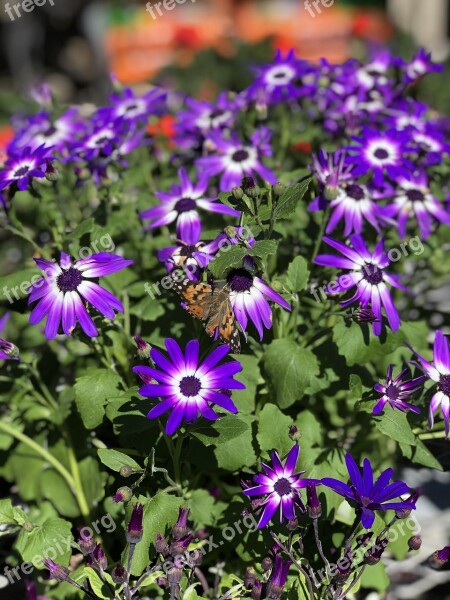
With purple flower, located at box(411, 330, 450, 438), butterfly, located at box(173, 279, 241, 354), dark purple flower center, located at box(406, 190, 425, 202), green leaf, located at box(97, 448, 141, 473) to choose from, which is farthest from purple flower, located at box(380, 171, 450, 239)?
green leaf, located at box(97, 448, 141, 473)

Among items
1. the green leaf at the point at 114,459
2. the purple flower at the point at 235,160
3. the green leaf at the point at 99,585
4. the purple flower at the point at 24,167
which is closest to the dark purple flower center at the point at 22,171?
the purple flower at the point at 24,167

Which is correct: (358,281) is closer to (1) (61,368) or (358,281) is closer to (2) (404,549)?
(2) (404,549)

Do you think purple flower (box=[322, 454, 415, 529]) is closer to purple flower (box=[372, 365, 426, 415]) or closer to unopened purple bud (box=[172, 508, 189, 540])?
purple flower (box=[372, 365, 426, 415])

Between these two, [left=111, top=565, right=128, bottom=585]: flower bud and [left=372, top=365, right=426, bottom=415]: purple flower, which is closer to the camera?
[left=111, top=565, right=128, bottom=585]: flower bud

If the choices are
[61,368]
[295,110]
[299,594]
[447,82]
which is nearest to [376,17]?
[447,82]

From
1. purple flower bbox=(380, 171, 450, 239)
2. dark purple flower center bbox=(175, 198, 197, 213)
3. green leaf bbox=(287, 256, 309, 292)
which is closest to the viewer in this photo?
green leaf bbox=(287, 256, 309, 292)

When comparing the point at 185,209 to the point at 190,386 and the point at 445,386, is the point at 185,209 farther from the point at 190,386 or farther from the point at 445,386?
the point at 445,386

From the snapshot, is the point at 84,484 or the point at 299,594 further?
the point at 84,484
